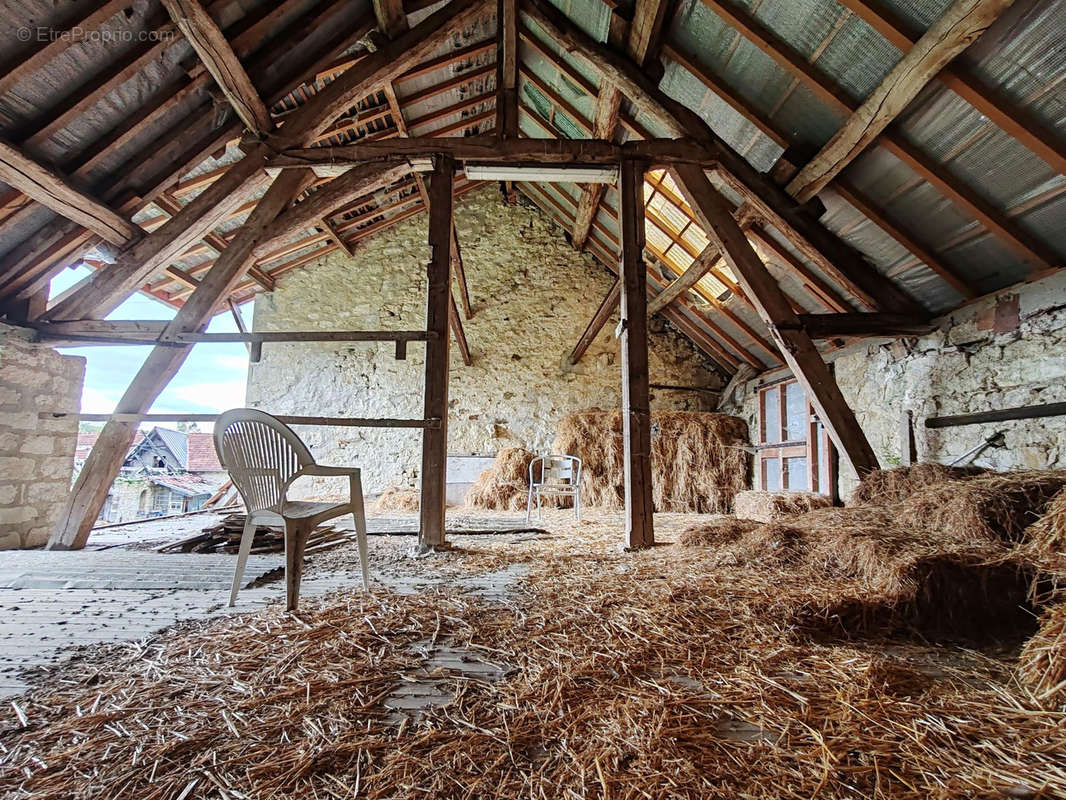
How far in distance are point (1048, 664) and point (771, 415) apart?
5451 millimetres

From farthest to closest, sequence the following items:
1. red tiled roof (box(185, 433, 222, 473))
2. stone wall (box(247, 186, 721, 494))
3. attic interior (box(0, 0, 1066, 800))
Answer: red tiled roof (box(185, 433, 222, 473)), stone wall (box(247, 186, 721, 494)), attic interior (box(0, 0, 1066, 800))

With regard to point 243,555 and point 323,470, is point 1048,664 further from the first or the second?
point 243,555

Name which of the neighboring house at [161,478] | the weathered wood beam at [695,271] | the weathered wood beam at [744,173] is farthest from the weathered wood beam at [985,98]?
the neighboring house at [161,478]

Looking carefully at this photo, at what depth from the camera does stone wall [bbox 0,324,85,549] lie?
3.03 m

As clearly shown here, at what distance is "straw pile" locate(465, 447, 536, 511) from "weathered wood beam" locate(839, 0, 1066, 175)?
17.6ft

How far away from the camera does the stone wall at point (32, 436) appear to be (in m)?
3.03

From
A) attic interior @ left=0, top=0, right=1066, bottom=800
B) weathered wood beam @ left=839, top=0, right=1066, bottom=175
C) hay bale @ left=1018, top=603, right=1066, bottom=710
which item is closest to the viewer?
attic interior @ left=0, top=0, right=1066, bottom=800

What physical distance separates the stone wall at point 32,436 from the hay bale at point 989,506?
17.0 feet

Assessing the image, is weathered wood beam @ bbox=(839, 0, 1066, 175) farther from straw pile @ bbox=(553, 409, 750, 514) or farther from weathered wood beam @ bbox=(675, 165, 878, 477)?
straw pile @ bbox=(553, 409, 750, 514)

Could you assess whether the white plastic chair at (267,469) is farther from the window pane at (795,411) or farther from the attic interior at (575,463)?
the window pane at (795,411)

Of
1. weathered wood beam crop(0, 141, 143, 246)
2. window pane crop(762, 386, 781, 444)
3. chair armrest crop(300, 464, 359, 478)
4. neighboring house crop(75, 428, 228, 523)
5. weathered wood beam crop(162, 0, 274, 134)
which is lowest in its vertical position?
neighboring house crop(75, 428, 228, 523)

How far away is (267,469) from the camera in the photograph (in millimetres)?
1790

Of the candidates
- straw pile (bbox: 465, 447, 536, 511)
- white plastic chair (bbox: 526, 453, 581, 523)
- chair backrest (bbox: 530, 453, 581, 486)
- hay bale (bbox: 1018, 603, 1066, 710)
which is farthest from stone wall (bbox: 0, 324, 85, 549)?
hay bale (bbox: 1018, 603, 1066, 710)

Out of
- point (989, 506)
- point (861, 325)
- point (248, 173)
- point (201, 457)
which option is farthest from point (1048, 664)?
point (201, 457)
